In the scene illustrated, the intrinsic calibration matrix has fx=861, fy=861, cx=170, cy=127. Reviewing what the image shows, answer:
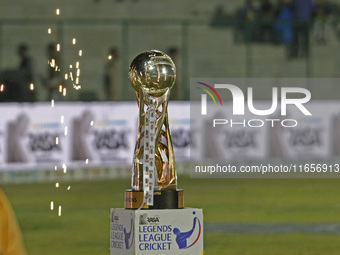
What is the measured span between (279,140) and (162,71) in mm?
16307

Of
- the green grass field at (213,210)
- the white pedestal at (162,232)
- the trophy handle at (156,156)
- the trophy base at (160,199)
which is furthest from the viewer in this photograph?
the green grass field at (213,210)

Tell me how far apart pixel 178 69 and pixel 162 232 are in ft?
58.6

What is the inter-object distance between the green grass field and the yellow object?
7.28 meters

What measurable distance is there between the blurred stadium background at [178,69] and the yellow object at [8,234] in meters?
8.20

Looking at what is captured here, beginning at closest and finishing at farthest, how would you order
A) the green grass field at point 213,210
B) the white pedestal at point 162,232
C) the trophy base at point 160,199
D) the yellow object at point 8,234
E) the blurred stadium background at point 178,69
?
the yellow object at point 8,234, the white pedestal at point 162,232, the trophy base at point 160,199, the green grass field at point 213,210, the blurred stadium background at point 178,69

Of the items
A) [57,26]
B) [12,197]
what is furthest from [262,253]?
[57,26]

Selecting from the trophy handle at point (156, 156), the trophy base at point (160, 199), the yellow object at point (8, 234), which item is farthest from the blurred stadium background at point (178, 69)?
the yellow object at point (8, 234)

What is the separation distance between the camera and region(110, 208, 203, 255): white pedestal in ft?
11.2

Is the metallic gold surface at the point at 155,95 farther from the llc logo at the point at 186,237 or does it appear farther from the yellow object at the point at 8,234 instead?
the yellow object at the point at 8,234

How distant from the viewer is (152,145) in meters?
3.51

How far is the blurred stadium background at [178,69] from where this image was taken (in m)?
12.1

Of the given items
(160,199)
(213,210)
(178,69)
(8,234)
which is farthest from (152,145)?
(178,69)

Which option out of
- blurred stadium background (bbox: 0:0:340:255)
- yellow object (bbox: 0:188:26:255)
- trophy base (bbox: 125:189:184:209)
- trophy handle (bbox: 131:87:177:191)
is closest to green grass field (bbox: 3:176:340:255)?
blurred stadium background (bbox: 0:0:340:255)

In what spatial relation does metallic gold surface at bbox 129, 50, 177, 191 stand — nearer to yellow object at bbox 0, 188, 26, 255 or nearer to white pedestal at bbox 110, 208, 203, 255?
white pedestal at bbox 110, 208, 203, 255
